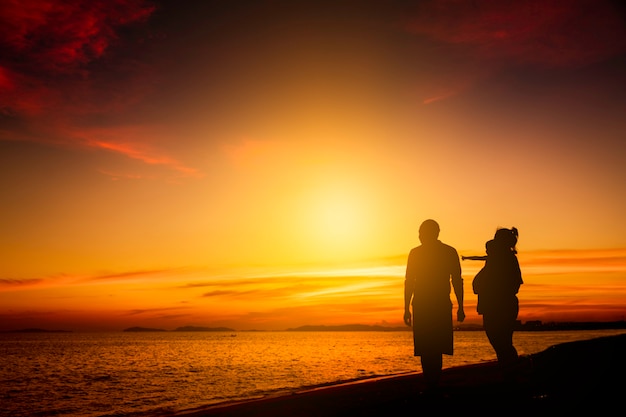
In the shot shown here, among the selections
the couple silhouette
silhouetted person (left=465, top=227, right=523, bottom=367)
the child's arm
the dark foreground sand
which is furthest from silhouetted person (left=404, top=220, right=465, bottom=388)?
the child's arm

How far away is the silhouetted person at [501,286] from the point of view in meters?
11.6

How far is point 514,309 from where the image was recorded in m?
11.6

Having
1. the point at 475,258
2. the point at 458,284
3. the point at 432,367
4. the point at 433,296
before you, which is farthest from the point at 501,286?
the point at 432,367

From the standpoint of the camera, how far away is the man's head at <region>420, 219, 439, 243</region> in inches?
405

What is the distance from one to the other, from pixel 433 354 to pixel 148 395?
2768 cm

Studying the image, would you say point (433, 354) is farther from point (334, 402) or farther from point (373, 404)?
point (334, 402)

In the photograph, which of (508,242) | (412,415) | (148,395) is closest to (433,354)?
(412,415)

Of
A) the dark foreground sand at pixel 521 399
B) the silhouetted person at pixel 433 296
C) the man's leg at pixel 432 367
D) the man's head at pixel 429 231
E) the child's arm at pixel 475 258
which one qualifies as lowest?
the dark foreground sand at pixel 521 399

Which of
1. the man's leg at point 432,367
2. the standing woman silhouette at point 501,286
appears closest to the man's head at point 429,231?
the standing woman silhouette at point 501,286

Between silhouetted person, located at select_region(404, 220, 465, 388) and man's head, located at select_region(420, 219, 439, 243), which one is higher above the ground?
man's head, located at select_region(420, 219, 439, 243)

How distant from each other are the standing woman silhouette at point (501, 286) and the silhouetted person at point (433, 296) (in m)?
1.58

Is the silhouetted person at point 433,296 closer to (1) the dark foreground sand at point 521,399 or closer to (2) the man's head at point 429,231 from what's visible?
(2) the man's head at point 429,231

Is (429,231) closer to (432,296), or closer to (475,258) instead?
(432,296)

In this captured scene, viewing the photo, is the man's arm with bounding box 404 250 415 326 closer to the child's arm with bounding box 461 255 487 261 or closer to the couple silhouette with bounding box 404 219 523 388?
the couple silhouette with bounding box 404 219 523 388
